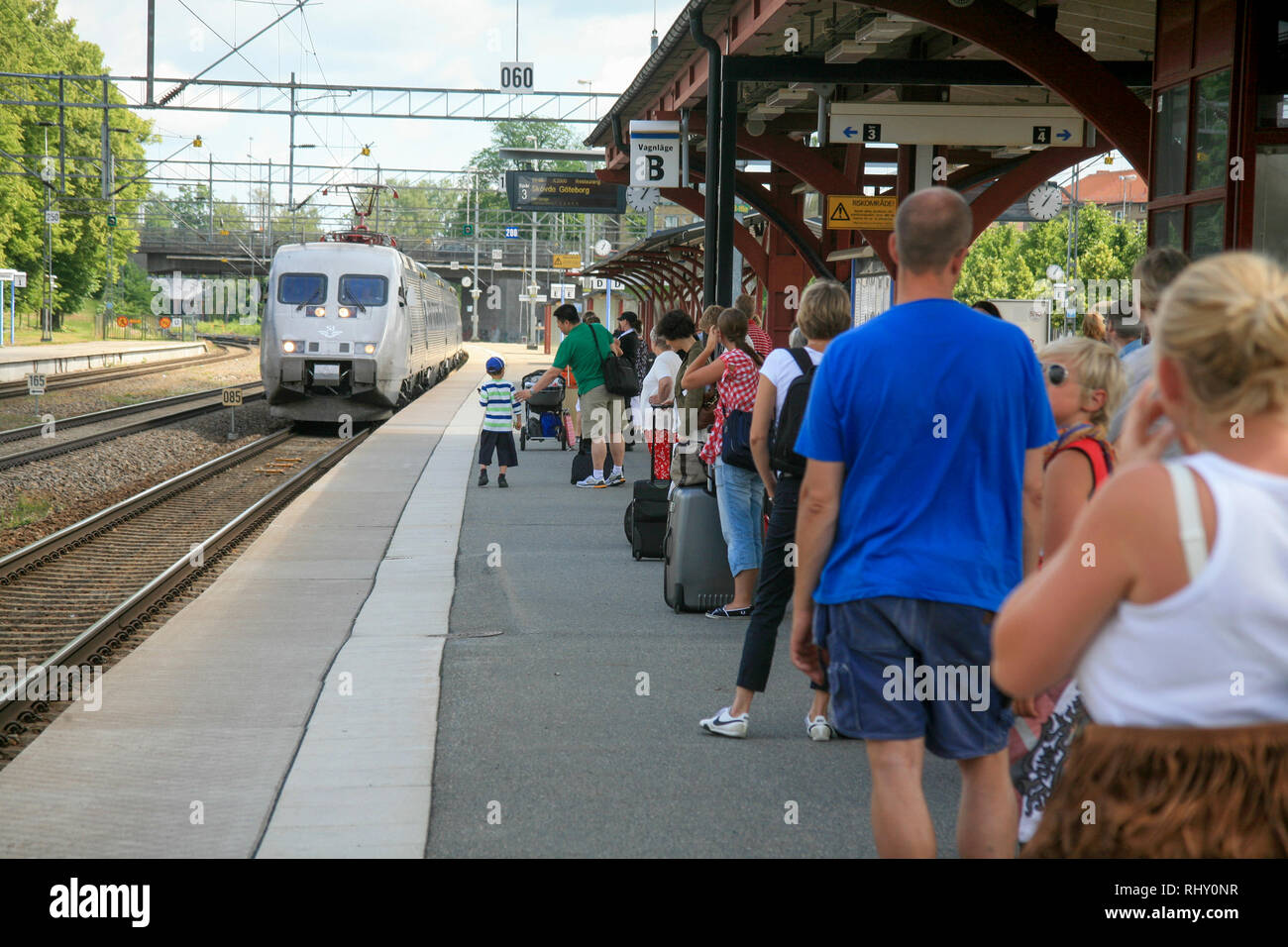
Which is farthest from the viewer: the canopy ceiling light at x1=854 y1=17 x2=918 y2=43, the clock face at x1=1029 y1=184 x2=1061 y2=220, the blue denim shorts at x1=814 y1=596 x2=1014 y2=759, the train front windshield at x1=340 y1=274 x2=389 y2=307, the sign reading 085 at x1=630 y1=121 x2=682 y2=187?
the clock face at x1=1029 y1=184 x2=1061 y2=220

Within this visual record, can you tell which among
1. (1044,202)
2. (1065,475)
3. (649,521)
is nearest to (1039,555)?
(1065,475)

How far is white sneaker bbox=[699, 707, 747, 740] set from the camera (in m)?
5.56

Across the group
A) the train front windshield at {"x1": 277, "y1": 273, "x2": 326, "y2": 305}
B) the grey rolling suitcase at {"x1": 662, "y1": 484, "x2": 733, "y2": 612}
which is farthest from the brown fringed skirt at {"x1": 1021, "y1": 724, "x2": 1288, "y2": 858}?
the train front windshield at {"x1": 277, "y1": 273, "x2": 326, "y2": 305}

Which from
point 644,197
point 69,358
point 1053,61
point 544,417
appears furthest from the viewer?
point 69,358

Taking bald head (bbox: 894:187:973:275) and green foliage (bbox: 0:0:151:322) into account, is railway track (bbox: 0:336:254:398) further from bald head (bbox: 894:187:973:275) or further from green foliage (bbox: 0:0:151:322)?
bald head (bbox: 894:187:973:275)

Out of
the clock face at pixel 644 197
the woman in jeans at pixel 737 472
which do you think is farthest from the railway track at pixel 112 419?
the woman in jeans at pixel 737 472

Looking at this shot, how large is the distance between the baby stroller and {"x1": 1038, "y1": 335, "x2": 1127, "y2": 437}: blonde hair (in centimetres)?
1451

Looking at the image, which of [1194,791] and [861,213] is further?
[861,213]

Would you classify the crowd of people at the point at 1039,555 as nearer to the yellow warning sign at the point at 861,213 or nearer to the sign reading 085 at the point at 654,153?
the sign reading 085 at the point at 654,153

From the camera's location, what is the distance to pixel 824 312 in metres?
5.42

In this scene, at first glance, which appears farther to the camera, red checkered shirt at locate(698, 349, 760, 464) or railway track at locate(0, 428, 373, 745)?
railway track at locate(0, 428, 373, 745)

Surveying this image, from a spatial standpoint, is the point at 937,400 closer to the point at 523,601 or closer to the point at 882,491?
the point at 882,491

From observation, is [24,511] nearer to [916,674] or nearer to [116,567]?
[116,567]

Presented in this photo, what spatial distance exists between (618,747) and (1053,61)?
6.24 metres
